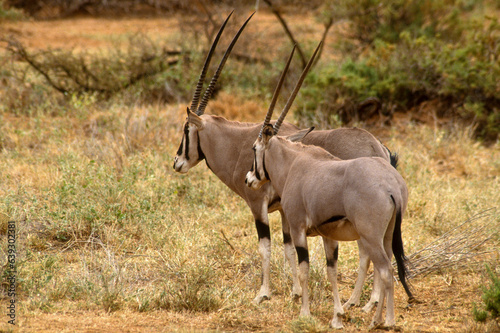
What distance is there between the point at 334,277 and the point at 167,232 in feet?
8.13

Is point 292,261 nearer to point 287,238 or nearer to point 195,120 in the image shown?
point 287,238

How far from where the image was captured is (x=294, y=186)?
491 centimetres

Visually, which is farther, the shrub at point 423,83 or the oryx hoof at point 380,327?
the shrub at point 423,83

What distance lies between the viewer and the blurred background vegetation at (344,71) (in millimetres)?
11008

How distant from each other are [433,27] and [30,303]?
12.8m

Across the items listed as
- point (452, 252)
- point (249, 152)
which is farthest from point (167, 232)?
point (452, 252)

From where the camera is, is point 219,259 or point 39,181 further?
point 39,181

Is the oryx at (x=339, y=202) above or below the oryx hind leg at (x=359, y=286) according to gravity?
above

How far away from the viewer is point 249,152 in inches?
235

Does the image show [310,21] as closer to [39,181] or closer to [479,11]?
[479,11]

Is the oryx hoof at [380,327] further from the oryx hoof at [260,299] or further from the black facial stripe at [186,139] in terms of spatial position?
the black facial stripe at [186,139]

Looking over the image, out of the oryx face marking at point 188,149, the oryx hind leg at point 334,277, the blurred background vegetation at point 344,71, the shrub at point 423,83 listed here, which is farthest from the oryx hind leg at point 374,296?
the shrub at point 423,83

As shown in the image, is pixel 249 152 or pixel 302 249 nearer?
pixel 302 249

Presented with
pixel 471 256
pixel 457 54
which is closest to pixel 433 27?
pixel 457 54
